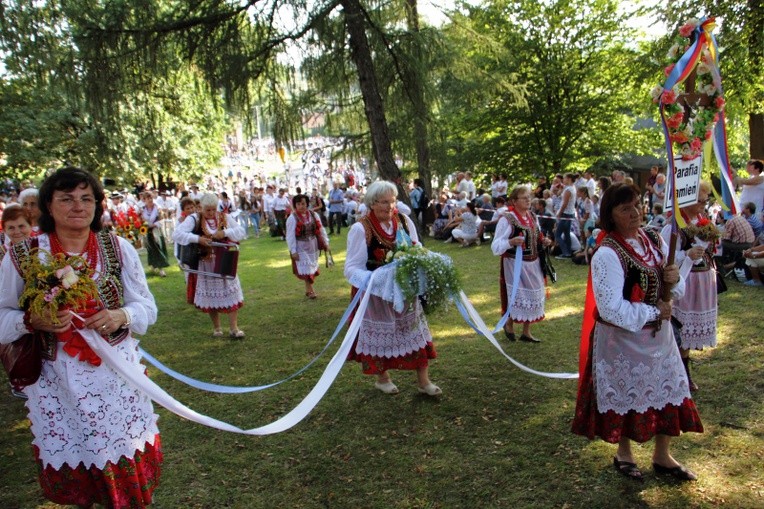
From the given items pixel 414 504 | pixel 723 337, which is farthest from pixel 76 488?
pixel 723 337

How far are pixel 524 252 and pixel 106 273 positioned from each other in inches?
200

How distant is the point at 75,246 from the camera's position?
10.7ft

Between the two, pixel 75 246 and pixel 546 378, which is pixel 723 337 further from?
pixel 75 246

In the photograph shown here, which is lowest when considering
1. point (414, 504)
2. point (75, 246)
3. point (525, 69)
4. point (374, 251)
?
point (414, 504)

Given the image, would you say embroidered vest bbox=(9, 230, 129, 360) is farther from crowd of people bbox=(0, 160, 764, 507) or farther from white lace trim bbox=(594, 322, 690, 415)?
white lace trim bbox=(594, 322, 690, 415)

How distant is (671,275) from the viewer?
3.61m

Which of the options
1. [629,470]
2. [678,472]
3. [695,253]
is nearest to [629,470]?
[629,470]

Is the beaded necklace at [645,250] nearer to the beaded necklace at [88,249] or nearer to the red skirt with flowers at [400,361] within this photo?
the red skirt with flowers at [400,361]

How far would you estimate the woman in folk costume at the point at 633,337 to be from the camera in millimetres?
3604

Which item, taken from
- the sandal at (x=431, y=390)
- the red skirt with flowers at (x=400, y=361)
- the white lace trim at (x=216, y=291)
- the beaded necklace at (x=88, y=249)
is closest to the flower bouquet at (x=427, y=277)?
the red skirt with flowers at (x=400, y=361)

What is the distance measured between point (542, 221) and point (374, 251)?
9760mm

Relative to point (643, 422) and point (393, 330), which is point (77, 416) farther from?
point (643, 422)

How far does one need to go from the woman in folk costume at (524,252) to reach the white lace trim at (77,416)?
491 cm

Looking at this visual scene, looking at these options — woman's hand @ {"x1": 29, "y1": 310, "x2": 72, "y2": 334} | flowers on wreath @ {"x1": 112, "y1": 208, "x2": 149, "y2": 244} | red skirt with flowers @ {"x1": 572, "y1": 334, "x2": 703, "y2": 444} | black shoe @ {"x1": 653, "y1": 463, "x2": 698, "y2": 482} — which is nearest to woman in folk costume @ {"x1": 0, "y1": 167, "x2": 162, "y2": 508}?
woman's hand @ {"x1": 29, "y1": 310, "x2": 72, "y2": 334}
